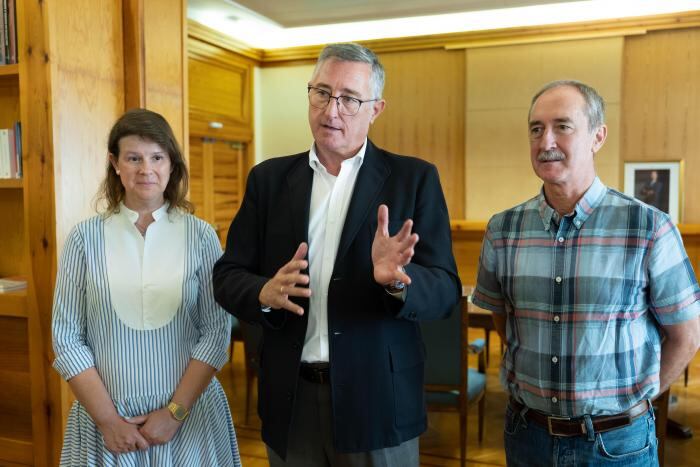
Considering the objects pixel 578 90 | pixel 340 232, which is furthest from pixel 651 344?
pixel 340 232

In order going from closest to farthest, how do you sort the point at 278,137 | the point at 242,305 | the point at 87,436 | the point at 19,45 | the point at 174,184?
the point at 242,305, the point at 87,436, the point at 174,184, the point at 19,45, the point at 278,137

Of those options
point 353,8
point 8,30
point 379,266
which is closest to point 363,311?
point 379,266

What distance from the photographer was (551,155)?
4.83 feet

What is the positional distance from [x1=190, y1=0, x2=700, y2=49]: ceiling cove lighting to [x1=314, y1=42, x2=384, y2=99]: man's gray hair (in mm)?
4418

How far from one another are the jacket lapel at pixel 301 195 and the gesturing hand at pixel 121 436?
2.27ft

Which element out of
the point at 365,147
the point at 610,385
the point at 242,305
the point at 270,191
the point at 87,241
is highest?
the point at 365,147

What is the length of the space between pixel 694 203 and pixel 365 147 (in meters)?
5.55

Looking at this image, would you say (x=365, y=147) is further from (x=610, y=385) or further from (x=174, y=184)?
(x=610, y=385)

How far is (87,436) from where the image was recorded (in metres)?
1.64

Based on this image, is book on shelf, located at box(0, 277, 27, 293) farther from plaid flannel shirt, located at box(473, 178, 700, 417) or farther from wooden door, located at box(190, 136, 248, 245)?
wooden door, located at box(190, 136, 248, 245)

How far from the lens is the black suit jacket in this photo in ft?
4.66

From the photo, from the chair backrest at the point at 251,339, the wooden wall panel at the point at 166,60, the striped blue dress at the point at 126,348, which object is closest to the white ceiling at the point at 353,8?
the wooden wall panel at the point at 166,60

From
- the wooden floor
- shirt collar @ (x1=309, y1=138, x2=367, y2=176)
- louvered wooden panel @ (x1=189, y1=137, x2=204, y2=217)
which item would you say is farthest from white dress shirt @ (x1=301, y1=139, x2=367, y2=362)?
louvered wooden panel @ (x1=189, y1=137, x2=204, y2=217)

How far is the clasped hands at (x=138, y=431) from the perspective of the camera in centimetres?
159
